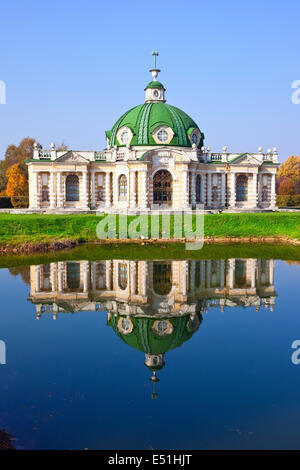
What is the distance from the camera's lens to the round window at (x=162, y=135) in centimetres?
4338

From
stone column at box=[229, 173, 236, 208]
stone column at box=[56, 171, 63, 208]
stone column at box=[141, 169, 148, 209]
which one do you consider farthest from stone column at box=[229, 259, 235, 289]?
stone column at box=[56, 171, 63, 208]

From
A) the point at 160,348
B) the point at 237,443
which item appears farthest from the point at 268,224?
the point at 237,443

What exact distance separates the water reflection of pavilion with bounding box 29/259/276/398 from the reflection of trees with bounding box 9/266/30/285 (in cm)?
→ 28

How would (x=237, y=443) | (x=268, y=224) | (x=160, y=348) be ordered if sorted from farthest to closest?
(x=268, y=224)
(x=160, y=348)
(x=237, y=443)

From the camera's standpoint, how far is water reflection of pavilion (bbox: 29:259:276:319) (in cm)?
1717

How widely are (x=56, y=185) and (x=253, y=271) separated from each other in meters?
27.0

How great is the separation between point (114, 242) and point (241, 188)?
797 inches

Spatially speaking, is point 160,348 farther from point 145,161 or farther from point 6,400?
point 145,161

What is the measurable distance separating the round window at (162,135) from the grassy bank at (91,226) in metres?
11.5

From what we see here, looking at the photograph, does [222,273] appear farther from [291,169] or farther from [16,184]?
[291,169]

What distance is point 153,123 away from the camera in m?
Result: 43.5

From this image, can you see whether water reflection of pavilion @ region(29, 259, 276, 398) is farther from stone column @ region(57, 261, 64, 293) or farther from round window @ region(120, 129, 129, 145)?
round window @ region(120, 129, 129, 145)

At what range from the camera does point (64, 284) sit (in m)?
20.5

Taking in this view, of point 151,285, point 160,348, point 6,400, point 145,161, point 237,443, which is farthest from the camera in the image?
point 145,161
